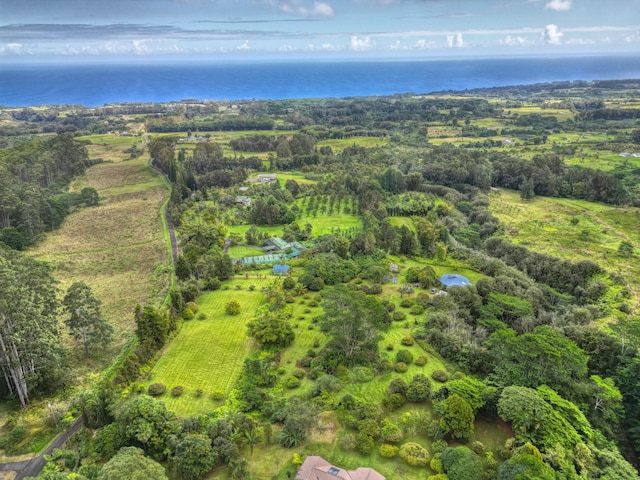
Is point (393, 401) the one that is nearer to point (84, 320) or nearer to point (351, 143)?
point (84, 320)

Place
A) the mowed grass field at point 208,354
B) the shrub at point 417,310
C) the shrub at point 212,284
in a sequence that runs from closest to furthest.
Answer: the mowed grass field at point 208,354, the shrub at point 417,310, the shrub at point 212,284

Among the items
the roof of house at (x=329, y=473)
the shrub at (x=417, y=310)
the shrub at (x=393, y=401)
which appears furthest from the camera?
the shrub at (x=417, y=310)

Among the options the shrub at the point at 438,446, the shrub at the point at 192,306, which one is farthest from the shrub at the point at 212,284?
the shrub at the point at 438,446

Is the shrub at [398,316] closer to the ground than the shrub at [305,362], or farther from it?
farther from it

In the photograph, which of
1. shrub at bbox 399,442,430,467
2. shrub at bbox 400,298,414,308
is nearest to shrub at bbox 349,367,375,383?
shrub at bbox 399,442,430,467

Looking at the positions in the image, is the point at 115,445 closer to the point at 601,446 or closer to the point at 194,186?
the point at 601,446

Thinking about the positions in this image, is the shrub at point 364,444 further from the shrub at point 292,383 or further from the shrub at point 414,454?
the shrub at point 292,383

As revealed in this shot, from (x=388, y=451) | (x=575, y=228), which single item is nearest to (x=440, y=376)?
(x=388, y=451)

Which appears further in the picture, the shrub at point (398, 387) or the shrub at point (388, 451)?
the shrub at point (398, 387)

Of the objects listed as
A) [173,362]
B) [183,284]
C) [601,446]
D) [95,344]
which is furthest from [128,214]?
[601,446]
